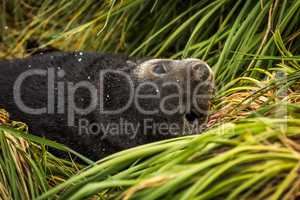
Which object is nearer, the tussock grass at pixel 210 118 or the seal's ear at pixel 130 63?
the tussock grass at pixel 210 118

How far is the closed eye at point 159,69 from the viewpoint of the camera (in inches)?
126

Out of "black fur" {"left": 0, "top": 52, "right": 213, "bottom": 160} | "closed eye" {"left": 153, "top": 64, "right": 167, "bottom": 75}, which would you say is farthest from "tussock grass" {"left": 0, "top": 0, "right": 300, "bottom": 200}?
"closed eye" {"left": 153, "top": 64, "right": 167, "bottom": 75}

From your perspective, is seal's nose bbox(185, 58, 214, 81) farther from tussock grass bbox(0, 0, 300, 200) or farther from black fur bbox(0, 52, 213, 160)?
tussock grass bbox(0, 0, 300, 200)

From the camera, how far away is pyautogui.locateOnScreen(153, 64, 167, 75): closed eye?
3.20 m

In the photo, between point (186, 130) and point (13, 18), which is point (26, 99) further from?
point (13, 18)

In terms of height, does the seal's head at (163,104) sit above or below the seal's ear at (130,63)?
below

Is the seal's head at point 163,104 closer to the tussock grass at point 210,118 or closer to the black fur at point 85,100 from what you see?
the black fur at point 85,100

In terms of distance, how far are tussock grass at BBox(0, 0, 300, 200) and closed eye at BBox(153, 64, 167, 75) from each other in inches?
14.3

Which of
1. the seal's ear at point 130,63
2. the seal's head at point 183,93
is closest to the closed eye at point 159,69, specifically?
the seal's head at point 183,93

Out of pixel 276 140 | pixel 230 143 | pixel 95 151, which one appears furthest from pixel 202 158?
pixel 95 151

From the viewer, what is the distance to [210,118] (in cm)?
328

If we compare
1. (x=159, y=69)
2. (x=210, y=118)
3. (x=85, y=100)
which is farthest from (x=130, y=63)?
(x=210, y=118)

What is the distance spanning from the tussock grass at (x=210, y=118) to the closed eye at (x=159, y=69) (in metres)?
0.36

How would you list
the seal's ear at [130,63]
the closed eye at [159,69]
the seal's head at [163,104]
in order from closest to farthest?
1. the seal's head at [163,104]
2. the closed eye at [159,69]
3. the seal's ear at [130,63]
